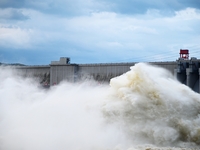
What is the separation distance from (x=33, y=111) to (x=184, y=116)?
9854mm

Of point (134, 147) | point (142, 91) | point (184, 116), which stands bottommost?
point (134, 147)

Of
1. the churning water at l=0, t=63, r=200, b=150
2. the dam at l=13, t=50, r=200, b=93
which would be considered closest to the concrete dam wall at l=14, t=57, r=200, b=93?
the dam at l=13, t=50, r=200, b=93

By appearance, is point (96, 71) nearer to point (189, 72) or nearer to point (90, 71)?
point (90, 71)

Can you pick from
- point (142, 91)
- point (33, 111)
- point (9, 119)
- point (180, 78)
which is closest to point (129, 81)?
point (142, 91)

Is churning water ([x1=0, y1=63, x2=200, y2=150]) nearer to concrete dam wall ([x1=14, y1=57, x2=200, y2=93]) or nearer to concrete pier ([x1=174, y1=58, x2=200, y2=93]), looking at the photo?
concrete pier ([x1=174, y1=58, x2=200, y2=93])

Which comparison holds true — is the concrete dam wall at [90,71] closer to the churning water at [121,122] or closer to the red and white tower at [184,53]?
the red and white tower at [184,53]

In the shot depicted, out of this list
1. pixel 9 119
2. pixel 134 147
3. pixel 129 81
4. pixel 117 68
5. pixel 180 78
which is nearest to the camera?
pixel 134 147

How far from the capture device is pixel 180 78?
39656 millimetres

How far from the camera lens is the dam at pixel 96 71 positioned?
39062mm

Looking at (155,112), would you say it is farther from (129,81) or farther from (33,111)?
(33,111)

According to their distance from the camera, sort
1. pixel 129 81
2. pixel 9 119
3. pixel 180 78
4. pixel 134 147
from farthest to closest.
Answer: pixel 180 78, pixel 9 119, pixel 129 81, pixel 134 147

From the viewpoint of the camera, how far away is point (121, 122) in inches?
864

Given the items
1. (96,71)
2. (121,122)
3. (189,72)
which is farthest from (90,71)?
(121,122)

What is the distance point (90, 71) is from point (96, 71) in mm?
862
